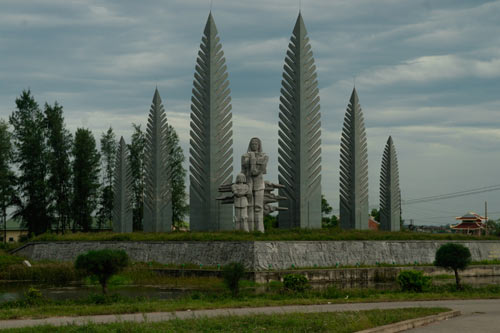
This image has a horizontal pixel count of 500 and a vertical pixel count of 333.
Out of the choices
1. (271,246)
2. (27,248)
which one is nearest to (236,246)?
(271,246)

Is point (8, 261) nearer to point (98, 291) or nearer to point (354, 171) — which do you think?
point (98, 291)

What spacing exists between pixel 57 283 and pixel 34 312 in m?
11.1

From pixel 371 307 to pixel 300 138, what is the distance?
18.7m

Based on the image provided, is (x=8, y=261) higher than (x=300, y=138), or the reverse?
(x=300, y=138)

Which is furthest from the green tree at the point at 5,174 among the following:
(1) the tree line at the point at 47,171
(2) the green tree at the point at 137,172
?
(2) the green tree at the point at 137,172

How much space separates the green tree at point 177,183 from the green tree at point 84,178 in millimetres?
6320

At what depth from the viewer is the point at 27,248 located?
31625 millimetres

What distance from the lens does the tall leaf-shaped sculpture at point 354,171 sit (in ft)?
122

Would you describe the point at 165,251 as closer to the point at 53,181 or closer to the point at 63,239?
the point at 63,239

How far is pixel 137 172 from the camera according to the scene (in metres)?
52.8

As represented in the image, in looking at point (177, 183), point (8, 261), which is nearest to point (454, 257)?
point (8, 261)

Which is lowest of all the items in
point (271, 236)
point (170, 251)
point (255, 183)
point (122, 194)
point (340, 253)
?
point (340, 253)

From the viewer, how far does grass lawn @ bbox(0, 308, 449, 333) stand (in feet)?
31.4

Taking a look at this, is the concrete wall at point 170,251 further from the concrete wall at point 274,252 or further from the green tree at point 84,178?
the green tree at point 84,178
